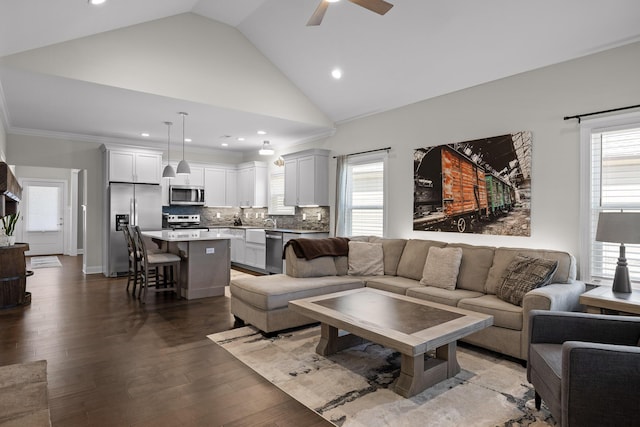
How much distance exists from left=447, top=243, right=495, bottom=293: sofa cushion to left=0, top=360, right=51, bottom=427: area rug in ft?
12.1

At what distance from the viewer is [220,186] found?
29.3ft

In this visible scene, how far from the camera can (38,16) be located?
345 centimetres

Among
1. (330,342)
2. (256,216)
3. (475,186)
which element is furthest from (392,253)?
(256,216)

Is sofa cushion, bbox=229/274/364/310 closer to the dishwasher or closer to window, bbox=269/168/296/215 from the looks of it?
the dishwasher

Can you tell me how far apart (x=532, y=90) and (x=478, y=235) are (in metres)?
1.71

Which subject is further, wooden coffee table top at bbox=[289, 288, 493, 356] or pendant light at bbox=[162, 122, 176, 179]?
pendant light at bbox=[162, 122, 176, 179]

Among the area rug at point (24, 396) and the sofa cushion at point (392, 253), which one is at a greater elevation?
the sofa cushion at point (392, 253)

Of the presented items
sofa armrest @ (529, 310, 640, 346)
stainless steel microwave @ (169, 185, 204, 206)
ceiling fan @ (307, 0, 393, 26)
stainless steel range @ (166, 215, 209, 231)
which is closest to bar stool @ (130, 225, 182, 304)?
stainless steel range @ (166, 215, 209, 231)

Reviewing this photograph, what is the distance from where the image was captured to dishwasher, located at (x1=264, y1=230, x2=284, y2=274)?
683cm

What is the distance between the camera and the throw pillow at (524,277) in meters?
3.35

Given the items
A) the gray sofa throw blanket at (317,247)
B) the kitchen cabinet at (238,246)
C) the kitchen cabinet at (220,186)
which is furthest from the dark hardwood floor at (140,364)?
the kitchen cabinet at (220,186)

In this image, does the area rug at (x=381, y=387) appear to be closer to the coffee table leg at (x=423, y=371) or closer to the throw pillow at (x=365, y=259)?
the coffee table leg at (x=423, y=371)

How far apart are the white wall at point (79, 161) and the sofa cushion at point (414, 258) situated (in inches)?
234

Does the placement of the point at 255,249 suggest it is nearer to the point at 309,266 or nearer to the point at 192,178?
the point at 192,178
